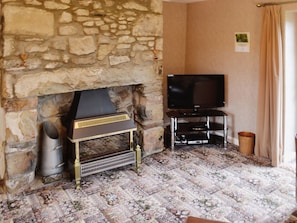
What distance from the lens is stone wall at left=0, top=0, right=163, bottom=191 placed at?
10.1 ft

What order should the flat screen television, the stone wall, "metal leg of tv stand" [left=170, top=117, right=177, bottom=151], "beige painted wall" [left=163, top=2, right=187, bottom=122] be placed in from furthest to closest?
"beige painted wall" [left=163, top=2, right=187, bottom=122] → the flat screen television → "metal leg of tv stand" [left=170, top=117, right=177, bottom=151] → the stone wall

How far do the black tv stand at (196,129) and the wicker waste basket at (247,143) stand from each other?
0.28 m

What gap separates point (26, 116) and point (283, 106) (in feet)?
10.2

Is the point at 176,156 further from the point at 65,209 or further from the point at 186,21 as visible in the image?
the point at 186,21

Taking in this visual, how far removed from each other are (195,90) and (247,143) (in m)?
1.09

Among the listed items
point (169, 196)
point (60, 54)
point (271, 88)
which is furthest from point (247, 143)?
point (60, 54)

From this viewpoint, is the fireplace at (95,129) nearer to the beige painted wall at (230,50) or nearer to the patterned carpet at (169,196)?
the patterned carpet at (169,196)

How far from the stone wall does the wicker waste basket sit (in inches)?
63.5

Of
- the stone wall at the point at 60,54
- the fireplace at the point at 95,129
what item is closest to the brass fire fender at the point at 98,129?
the fireplace at the point at 95,129

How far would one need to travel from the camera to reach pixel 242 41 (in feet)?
14.4

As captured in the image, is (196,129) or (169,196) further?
(196,129)

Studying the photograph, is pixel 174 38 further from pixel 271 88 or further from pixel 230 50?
pixel 271 88

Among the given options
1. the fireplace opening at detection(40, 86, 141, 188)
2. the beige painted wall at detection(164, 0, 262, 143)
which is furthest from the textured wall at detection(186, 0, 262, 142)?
the fireplace opening at detection(40, 86, 141, 188)

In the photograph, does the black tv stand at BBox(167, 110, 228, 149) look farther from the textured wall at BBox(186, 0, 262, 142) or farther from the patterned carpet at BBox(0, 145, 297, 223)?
the patterned carpet at BBox(0, 145, 297, 223)
